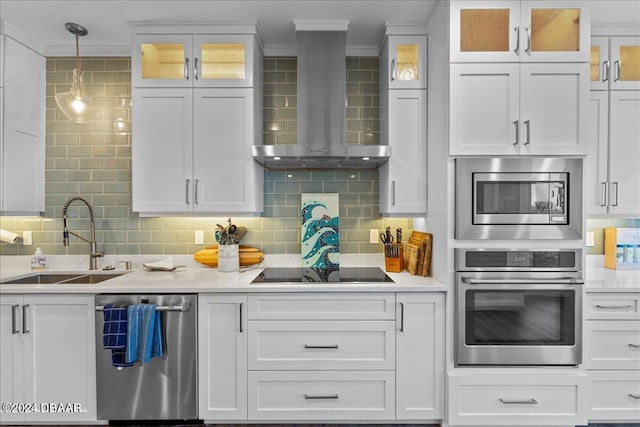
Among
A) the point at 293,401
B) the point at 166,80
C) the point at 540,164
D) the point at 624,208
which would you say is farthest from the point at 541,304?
the point at 166,80

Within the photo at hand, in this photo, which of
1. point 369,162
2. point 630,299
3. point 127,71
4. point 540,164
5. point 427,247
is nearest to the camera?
point 540,164

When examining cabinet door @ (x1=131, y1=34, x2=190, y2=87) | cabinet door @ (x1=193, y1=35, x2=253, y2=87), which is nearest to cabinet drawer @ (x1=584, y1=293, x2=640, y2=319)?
cabinet door @ (x1=193, y1=35, x2=253, y2=87)

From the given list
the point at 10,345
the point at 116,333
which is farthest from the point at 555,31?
the point at 10,345

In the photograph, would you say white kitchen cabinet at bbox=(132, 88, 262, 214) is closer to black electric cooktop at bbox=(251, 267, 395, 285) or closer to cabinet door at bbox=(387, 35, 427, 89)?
black electric cooktop at bbox=(251, 267, 395, 285)

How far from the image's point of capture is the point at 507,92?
2.07m

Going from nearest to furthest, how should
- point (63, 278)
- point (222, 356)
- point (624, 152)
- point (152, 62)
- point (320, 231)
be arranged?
point (222, 356), point (624, 152), point (152, 62), point (63, 278), point (320, 231)

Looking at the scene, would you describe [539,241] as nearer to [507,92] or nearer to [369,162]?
[507,92]

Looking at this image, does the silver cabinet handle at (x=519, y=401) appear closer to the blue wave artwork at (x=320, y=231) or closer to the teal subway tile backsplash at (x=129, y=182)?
the teal subway tile backsplash at (x=129, y=182)

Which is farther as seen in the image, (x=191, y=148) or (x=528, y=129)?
(x=191, y=148)

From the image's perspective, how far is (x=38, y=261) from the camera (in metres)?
2.73

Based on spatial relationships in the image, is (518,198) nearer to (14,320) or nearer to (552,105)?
(552,105)

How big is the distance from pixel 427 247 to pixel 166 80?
2158 millimetres

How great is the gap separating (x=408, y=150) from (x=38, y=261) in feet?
9.71

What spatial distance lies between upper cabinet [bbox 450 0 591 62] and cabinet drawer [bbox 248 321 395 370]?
1.73m
